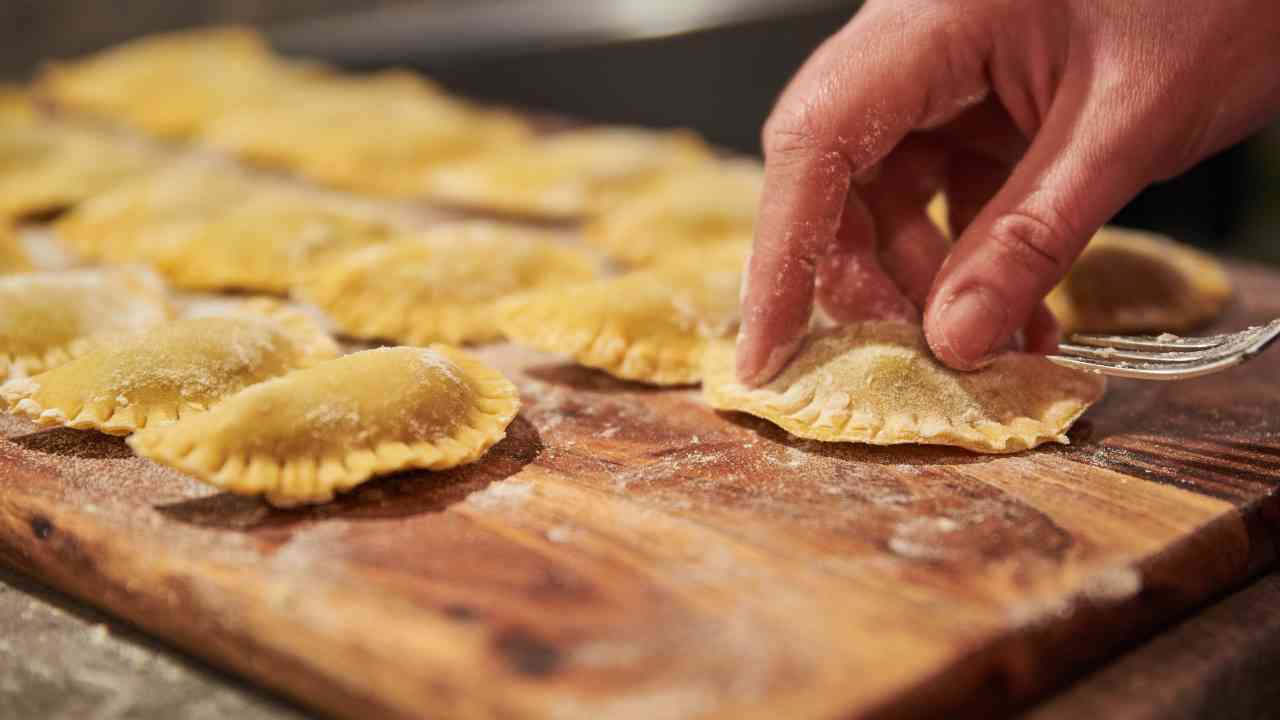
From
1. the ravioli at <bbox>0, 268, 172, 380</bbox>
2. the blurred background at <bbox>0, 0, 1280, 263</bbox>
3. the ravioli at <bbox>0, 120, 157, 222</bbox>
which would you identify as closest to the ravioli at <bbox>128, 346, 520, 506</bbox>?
the ravioli at <bbox>0, 268, 172, 380</bbox>

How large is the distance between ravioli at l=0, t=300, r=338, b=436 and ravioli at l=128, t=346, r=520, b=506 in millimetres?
222

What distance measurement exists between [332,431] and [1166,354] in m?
1.26

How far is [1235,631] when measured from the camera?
57.3 inches

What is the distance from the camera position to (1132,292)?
94.7 inches

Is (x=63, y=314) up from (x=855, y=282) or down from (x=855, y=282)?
down

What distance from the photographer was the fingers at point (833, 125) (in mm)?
1835

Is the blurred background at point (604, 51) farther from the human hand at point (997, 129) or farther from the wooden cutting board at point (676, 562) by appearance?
the wooden cutting board at point (676, 562)

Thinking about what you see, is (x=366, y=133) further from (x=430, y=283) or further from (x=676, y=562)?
(x=676, y=562)

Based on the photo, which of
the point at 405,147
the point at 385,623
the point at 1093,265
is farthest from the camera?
the point at 405,147

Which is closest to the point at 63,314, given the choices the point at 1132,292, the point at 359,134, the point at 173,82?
the point at 359,134

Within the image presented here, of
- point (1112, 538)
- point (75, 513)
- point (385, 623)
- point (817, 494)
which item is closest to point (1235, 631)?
point (1112, 538)

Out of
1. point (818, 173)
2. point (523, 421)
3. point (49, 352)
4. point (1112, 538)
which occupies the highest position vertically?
point (818, 173)

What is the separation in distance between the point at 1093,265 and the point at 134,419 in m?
1.89

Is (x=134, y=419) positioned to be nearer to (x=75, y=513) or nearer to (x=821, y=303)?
(x=75, y=513)
